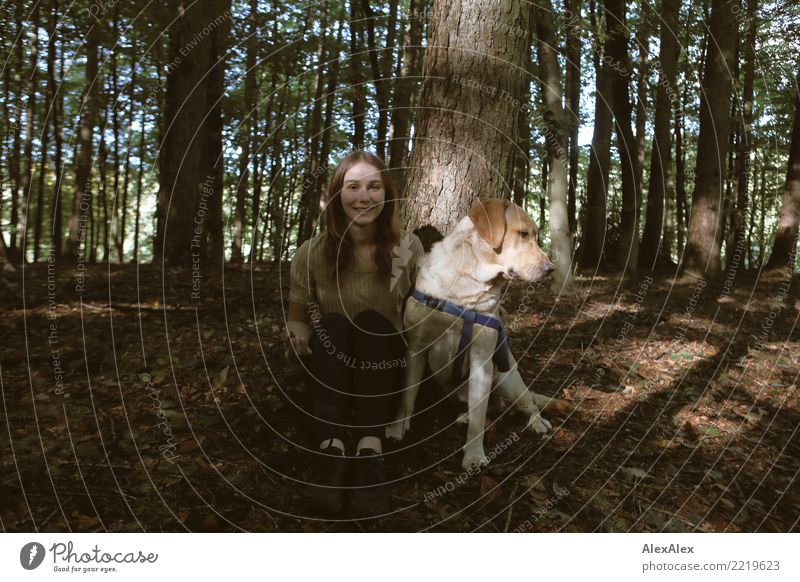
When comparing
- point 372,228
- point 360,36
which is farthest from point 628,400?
point 360,36

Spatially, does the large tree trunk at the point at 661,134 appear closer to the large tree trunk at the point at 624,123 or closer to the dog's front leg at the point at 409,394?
the large tree trunk at the point at 624,123

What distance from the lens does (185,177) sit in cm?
826

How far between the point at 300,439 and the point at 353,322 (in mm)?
927

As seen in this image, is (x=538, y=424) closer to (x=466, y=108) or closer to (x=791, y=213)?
(x=466, y=108)

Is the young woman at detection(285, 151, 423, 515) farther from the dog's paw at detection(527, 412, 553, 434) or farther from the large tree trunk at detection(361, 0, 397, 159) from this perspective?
the large tree trunk at detection(361, 0, 397, 159)

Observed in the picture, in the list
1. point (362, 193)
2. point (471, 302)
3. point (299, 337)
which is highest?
point (362, 193)

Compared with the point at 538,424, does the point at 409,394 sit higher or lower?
higher

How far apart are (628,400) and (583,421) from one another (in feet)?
2.20

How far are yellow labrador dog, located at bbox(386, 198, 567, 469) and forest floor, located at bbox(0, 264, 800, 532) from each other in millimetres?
347

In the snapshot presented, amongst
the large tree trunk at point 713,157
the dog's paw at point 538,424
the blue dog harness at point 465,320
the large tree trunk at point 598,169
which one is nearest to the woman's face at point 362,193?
the blue dog harness at point 465,320

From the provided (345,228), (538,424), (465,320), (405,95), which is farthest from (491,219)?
(405,95)

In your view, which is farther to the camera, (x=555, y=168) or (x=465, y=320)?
(x=555, y=168)

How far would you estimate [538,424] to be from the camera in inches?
149
